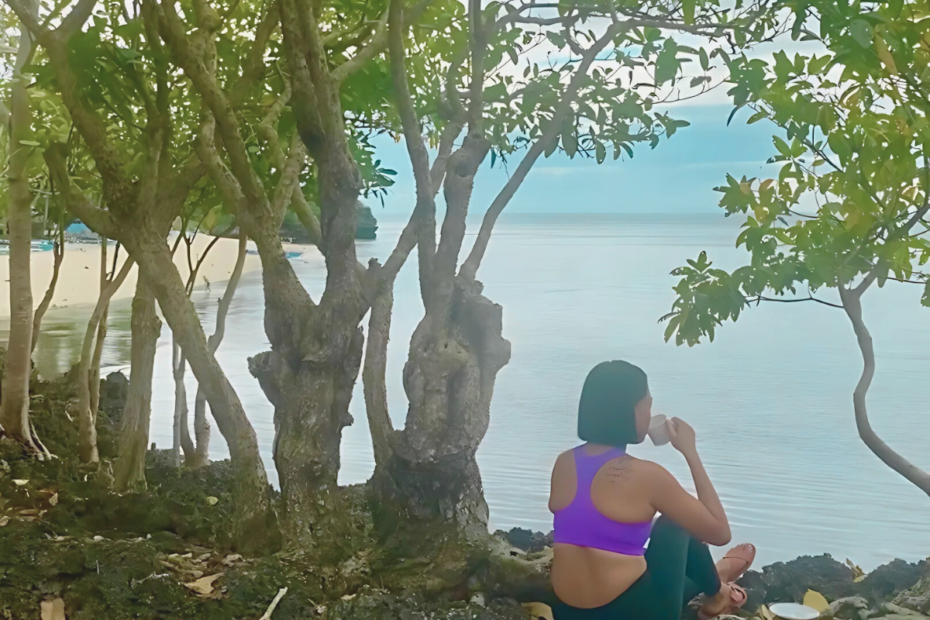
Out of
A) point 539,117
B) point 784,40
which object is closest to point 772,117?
point 784,40

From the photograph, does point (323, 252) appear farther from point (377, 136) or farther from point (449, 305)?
point (377, 136)

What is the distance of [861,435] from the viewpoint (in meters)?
1.57

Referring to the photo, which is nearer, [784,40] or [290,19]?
[784,40]

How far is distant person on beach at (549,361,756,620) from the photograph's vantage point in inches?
52.5

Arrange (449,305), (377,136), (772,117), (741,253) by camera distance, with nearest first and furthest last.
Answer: (772,117)
(741,253)
(449,305)
(377,136)

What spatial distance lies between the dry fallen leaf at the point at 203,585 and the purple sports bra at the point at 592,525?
0.65 metres

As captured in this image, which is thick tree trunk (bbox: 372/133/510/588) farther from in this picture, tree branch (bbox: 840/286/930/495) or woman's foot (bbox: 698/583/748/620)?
tree branch (bbox: 840/286/930/495)

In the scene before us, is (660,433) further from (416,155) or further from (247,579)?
(247,579)

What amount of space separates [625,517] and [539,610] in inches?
11.5

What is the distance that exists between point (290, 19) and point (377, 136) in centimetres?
53

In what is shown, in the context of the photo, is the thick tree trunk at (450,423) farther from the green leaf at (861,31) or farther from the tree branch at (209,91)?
the green leaf at (861,31)

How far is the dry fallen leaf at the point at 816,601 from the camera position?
153cm

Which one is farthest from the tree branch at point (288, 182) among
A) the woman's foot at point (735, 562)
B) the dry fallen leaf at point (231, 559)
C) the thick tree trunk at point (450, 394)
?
the woman's foot at point (735, 562)

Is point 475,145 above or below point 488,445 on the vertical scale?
above
